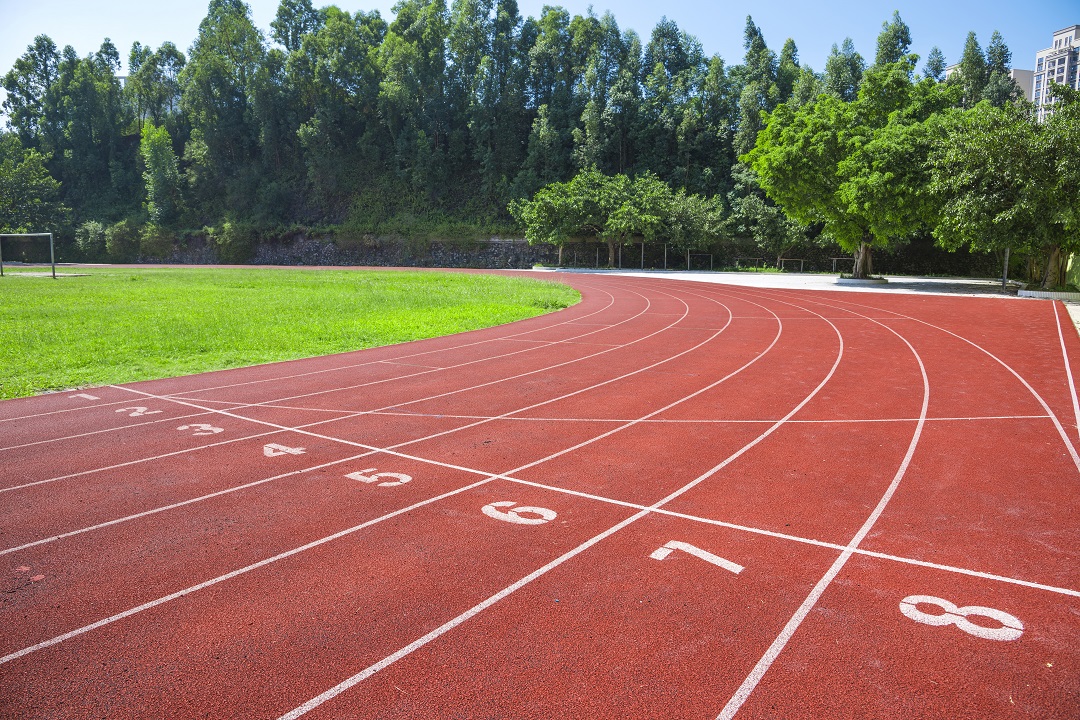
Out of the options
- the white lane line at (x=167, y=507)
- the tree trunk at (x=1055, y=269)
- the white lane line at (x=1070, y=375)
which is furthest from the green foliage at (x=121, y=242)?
the white lane line at (x=1070, y=375)

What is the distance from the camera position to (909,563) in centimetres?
425

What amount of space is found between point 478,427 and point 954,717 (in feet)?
17.5

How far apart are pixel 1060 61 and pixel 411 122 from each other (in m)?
141

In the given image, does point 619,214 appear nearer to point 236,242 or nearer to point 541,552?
point 236,242

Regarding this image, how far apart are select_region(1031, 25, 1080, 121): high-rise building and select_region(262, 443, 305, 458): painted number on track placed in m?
158

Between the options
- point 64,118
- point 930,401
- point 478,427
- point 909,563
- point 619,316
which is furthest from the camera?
point 64,118

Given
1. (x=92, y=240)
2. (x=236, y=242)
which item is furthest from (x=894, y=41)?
(x=92, y=240)

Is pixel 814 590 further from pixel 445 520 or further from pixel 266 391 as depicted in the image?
pixel 266 391

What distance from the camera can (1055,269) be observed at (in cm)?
2572

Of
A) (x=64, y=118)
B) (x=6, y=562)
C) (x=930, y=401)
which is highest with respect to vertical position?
(x=64, y=118)

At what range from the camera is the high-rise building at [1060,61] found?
12675 cm

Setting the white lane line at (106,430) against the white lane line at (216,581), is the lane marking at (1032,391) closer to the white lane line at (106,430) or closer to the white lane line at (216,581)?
the white lane line at (216,581)

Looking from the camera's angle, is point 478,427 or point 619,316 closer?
point 478,427

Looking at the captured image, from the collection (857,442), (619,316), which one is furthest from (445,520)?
(619,316)
